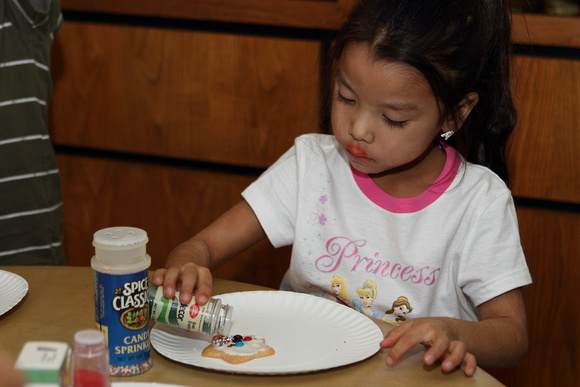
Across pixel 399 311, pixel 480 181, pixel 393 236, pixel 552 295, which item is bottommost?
pixel 552 295

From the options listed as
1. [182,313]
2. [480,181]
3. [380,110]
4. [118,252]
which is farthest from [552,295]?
[118,252]

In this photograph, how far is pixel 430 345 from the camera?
0.80 m

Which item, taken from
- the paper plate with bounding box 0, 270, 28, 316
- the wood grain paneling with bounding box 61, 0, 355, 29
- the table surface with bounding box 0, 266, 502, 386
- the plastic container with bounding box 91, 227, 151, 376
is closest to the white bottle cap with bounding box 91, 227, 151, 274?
the plastic container with bounding box 91, 227, 151, 376

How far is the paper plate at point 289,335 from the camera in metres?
0.75

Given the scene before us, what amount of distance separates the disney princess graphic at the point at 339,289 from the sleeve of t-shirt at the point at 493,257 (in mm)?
187

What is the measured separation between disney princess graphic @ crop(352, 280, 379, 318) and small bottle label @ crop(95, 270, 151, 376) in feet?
1.63

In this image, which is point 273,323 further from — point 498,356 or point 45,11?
point 45,11

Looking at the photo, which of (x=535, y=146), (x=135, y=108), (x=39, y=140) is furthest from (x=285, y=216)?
(x=135, y=108)

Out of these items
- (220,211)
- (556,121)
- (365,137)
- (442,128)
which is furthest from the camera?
(220,211)

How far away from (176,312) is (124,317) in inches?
3.1

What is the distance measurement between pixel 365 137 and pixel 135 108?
1288 mm

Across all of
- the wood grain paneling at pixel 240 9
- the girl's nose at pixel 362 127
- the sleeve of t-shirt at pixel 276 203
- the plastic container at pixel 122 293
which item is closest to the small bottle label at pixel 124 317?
the plastic container at pixel 122 293

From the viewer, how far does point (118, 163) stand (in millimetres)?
2203

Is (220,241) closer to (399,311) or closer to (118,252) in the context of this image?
(399,311)
